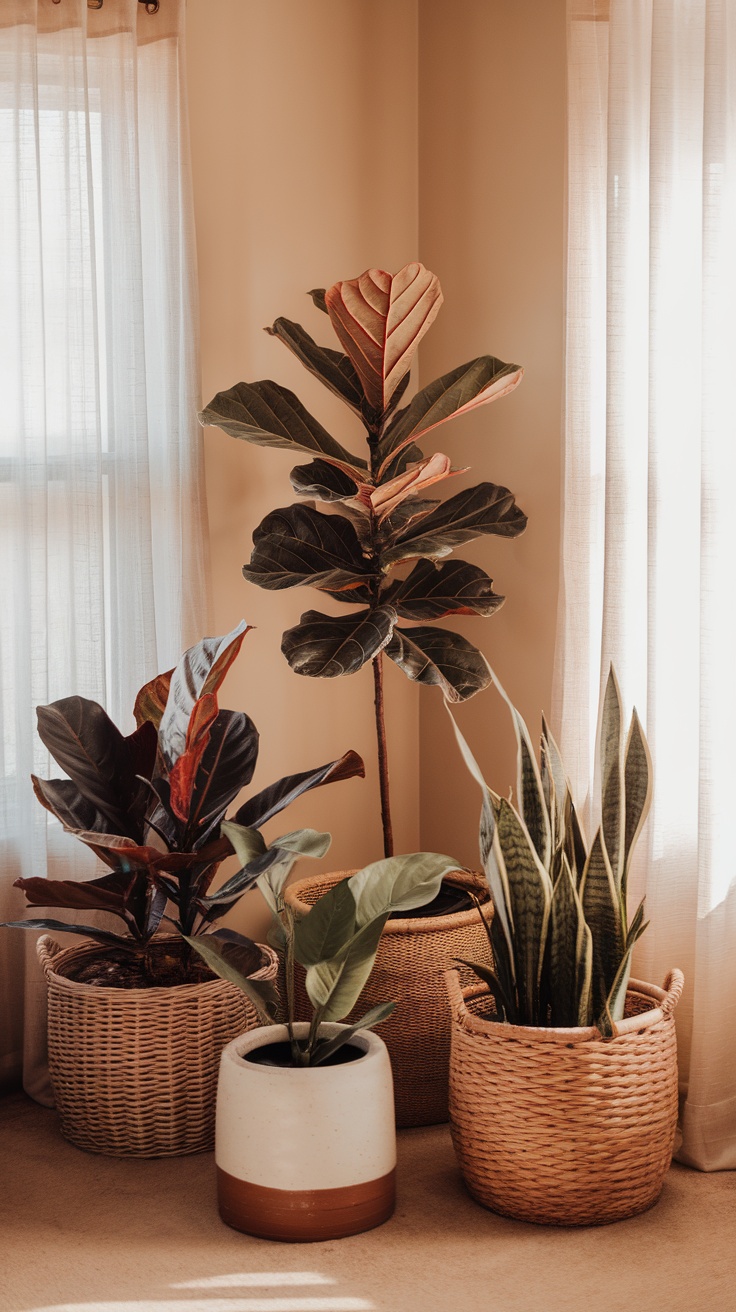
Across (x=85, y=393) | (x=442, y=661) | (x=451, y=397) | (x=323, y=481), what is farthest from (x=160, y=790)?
(x=451, y=397)

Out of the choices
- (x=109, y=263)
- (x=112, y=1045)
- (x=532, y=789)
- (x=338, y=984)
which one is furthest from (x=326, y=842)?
(x=109, y=263)

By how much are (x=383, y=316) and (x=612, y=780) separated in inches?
36.6

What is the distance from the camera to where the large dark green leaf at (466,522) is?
2398 mm

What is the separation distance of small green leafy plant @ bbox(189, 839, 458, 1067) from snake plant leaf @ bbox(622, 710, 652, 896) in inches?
11.8

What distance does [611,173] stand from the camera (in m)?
2.25

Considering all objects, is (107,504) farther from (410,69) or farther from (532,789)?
(410,69)

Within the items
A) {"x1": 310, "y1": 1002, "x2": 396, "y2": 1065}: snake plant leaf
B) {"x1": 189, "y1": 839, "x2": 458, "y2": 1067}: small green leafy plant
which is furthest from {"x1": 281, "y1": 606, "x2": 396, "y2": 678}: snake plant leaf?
{"x1": 310, "y1": 1002, "x2": 396, "y2": 1065}: snake plant leaf

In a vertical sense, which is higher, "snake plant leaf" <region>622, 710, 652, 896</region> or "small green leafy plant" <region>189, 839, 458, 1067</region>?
"snake plant leaf" <region>622, 710, 652, 896</region>

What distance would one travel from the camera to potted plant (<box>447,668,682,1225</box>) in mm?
1916

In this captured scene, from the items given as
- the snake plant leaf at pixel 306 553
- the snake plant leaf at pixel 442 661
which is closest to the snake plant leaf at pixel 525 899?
the snake plant leaf at pixel 442 661

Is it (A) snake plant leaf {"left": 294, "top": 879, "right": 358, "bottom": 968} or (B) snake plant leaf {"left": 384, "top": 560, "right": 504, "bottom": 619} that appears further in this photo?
(B) snake plant leaf {"left": 384, "top": 560, "right": 504, "bottom": 619}

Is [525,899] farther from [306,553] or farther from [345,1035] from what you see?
[306,553]

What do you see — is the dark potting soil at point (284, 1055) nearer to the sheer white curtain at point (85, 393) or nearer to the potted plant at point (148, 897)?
the potted plant at point (148, 897)

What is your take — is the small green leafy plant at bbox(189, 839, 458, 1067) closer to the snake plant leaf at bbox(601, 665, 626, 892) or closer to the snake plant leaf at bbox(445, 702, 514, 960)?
the snake plant leaf at bbox(445, 702, 514, 960)
